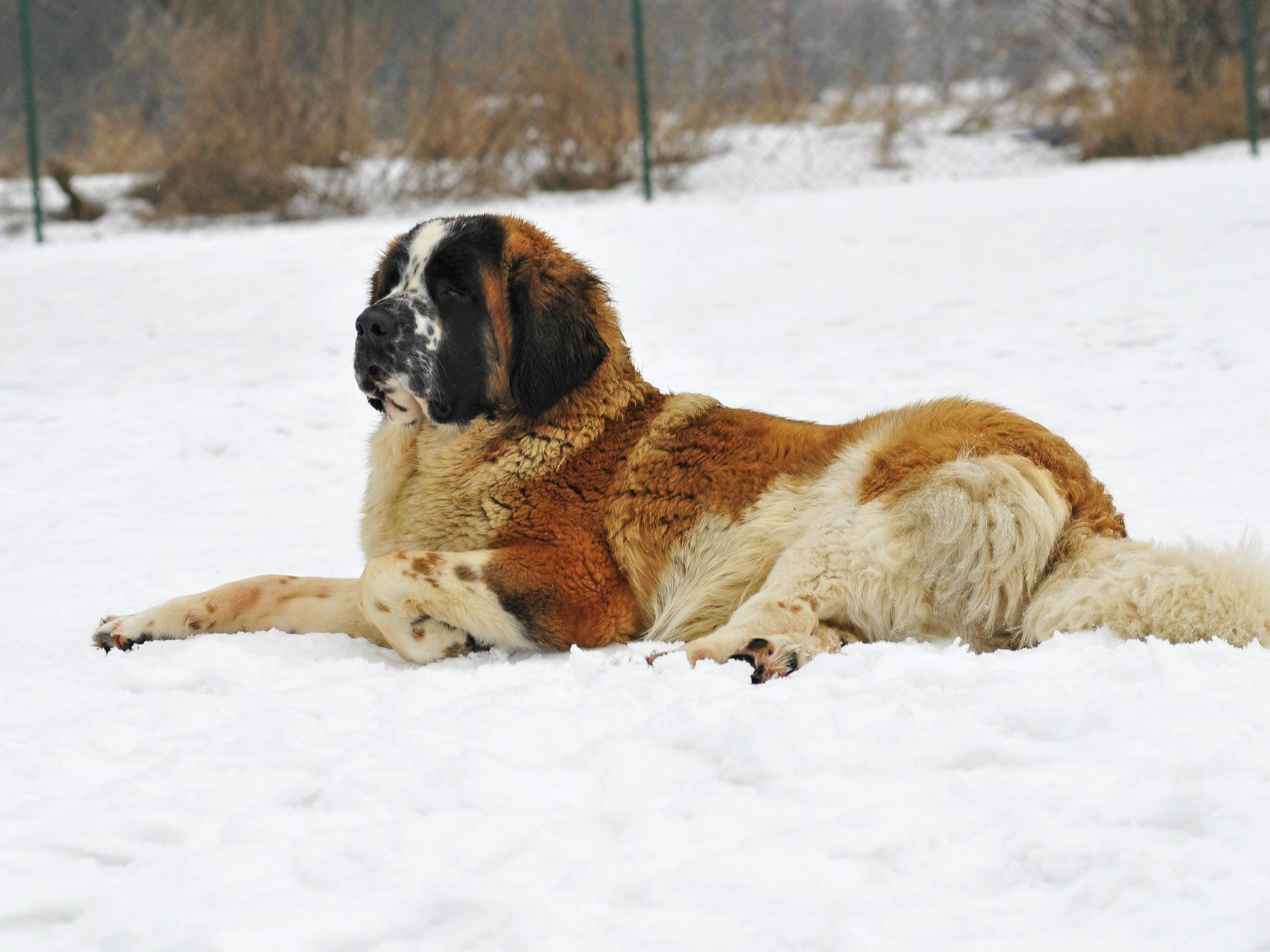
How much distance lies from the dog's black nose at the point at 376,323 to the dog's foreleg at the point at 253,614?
2.34 ft

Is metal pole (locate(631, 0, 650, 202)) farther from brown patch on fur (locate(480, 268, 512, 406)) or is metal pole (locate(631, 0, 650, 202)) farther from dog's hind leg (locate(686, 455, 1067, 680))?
dog's hind leg (locate(686, 455, 1067, 680))

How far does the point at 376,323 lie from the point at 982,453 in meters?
1.58

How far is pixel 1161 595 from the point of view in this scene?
2.63 metres

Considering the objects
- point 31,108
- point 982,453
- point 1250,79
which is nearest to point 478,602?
point 982,453

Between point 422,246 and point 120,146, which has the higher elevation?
point 120,146

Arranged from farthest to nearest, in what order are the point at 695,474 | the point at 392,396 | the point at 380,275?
the point at 380,275, the point at 392,396, the point at 695,474

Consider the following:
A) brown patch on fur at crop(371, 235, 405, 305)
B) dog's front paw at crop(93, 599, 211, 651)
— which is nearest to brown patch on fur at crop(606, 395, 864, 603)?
brown patch on fur at crop(371, 235, 405, 305)

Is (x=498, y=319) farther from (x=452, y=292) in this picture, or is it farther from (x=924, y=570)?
(x=924, y=570)

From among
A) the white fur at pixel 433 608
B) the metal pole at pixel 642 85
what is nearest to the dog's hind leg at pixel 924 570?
the white fur at pixel 433 608

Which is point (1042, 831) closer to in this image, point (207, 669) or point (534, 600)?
point (534, 600)

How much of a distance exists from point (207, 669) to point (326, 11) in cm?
1066

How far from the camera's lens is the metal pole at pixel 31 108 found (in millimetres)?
10758

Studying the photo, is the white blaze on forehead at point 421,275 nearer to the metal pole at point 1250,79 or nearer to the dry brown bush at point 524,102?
the dry brown bush at point 524,102

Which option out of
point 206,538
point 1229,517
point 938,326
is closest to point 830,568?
point 1229,517
